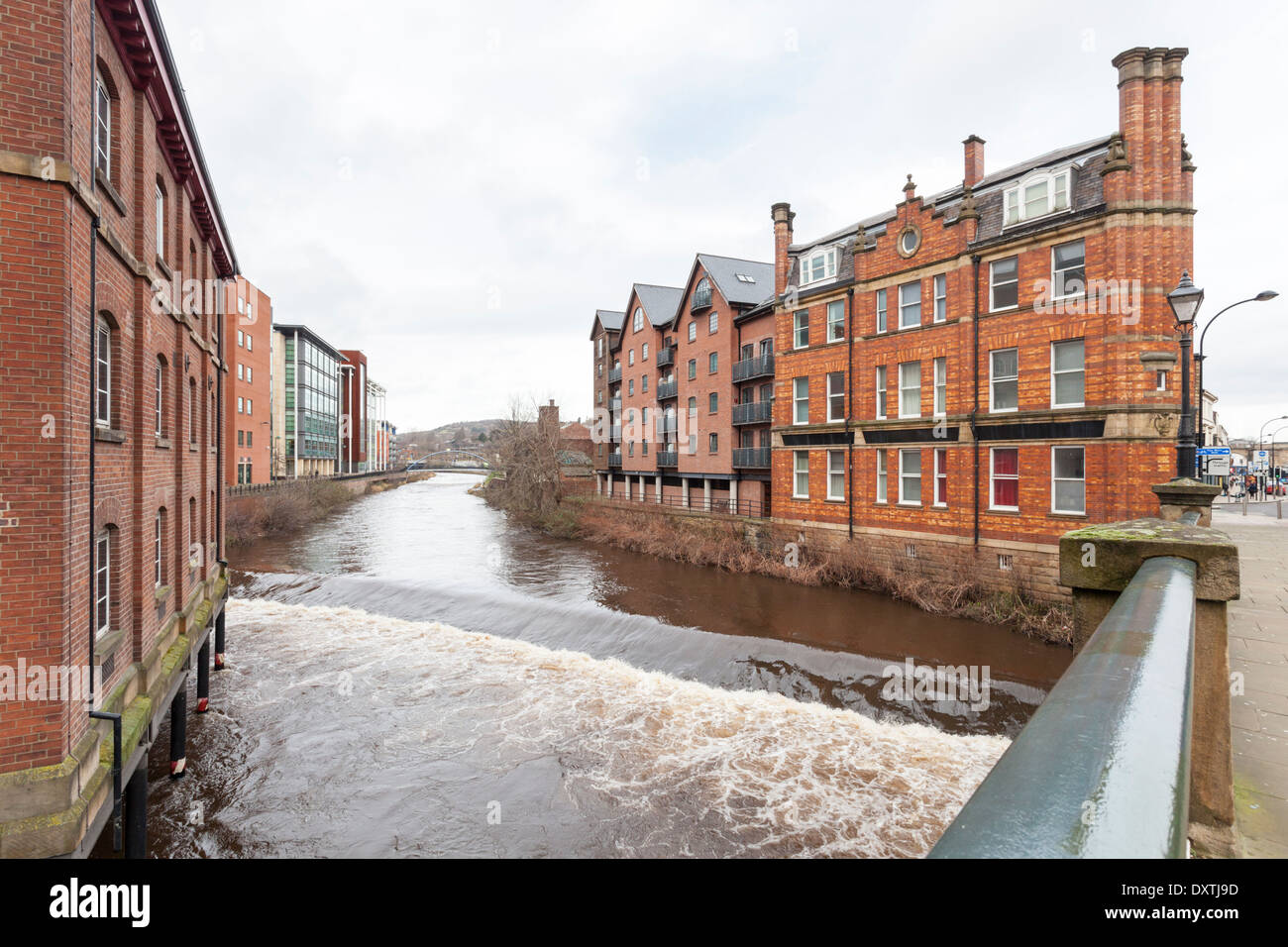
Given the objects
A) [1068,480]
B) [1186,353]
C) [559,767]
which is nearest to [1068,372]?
[1068,480]

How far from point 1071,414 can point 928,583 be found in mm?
5990

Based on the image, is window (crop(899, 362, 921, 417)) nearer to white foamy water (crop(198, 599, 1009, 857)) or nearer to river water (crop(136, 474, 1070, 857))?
river water (crop(136, 474, 1070, 857))

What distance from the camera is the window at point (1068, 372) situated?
17438 mm

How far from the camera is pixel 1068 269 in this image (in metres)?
17.7

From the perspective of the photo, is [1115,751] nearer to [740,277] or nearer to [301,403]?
[740,277]

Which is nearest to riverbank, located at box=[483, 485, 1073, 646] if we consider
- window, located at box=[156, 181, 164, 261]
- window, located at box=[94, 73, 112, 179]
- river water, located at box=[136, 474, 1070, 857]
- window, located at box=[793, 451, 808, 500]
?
river water, located at box=[136, 474, 1070, 857]

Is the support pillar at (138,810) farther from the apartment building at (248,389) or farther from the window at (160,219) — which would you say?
the apartment building at (248,389)

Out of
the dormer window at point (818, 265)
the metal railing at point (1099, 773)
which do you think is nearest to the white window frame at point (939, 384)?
the dormer window at point (818, 265)

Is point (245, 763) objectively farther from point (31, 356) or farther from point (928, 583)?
point (928, 583)

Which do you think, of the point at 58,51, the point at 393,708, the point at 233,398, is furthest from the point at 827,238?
the point at 233,398

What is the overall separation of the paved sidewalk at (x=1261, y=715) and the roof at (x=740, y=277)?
24599mm

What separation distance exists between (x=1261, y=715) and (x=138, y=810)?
12.1 meters

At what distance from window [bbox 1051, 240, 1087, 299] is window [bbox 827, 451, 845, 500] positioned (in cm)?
843

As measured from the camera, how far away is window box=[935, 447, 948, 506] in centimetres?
2059
